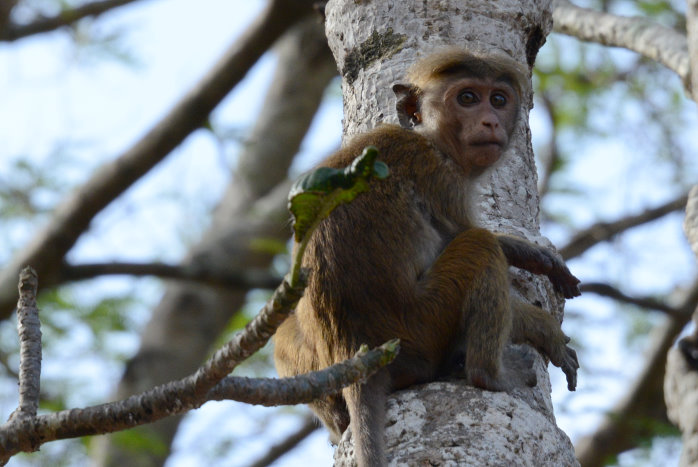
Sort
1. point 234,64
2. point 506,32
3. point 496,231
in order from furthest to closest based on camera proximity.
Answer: point 234,64, point 506,32, point 496,231

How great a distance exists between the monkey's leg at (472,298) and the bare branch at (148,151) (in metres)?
5.32

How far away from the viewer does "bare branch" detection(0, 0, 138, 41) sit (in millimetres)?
10125

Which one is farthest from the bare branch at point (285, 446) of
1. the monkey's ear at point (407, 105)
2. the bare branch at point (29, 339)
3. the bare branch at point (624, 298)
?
the bare branch at point (29, 339)

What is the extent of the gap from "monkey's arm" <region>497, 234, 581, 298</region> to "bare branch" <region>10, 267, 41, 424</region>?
235 centimetres

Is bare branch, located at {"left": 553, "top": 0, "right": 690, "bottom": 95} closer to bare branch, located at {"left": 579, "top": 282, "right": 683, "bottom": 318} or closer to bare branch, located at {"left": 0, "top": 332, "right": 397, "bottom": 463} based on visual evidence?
bare branch, located at {"left": 579, "top": 282, "right": 683, "bottom": 318}

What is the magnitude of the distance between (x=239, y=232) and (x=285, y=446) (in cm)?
280

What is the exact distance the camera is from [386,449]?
3.86m

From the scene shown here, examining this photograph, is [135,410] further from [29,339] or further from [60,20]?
[60,20]

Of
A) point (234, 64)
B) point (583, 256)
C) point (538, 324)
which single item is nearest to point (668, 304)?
point (583, 256)

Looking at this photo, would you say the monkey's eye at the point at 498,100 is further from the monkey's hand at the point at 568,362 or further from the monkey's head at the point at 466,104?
the monkey's hand at the point at 568,362

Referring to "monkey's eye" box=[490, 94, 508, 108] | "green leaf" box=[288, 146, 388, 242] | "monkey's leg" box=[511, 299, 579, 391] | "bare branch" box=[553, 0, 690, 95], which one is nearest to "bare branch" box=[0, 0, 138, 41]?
"bare branch" box=[553, 0, 690, 95]

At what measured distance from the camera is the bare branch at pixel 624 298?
9031mm

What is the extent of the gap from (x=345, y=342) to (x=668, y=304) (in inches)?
258

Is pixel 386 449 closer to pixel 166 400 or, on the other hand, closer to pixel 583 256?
pixel 166 400
